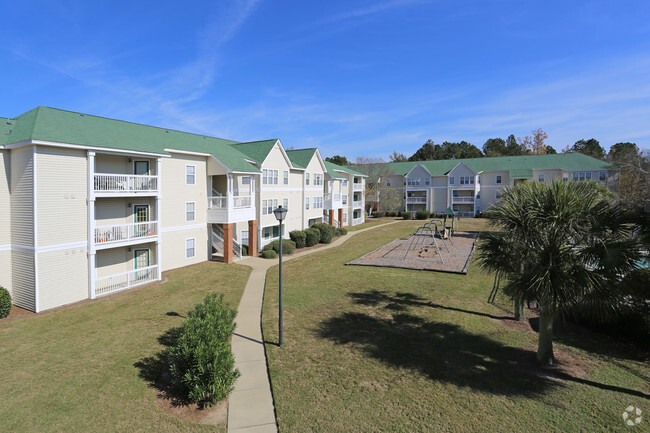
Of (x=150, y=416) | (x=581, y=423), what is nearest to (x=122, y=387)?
(x=150, y=416)

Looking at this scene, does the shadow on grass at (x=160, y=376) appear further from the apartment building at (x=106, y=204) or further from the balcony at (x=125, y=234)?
the balcony at (x=125, y=234)

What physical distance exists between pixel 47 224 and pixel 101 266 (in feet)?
13.9

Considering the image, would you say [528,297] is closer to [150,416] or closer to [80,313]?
[150,416]

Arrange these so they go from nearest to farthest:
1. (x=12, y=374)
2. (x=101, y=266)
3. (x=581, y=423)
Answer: (x=581, y=423), (x=12, y=374), (x=101, y=266)

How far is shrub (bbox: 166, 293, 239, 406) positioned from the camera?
8.88 m

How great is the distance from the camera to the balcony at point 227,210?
2652cm

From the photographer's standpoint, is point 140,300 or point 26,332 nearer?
point 26,332

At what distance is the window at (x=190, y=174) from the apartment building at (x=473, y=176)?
43.9 metres

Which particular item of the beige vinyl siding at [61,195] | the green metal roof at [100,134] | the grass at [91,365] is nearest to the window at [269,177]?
the green metal roof at [100,134]

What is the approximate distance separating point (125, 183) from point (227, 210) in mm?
7898

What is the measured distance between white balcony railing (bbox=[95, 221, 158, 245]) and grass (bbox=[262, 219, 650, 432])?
9.74m

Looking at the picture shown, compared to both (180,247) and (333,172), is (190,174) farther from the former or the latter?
(333,172)

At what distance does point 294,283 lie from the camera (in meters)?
21.8

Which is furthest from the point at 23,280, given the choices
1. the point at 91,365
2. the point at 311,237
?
the point at 311,237
